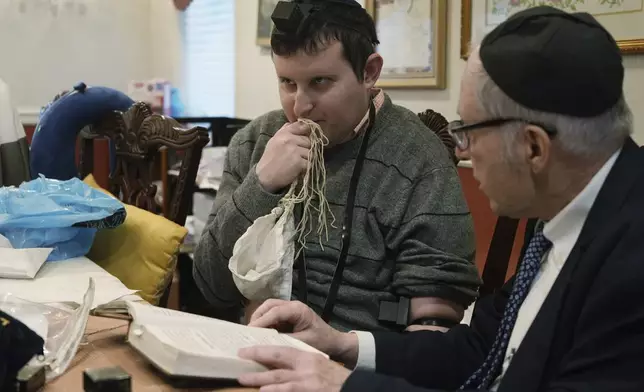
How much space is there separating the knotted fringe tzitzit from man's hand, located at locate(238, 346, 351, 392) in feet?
1.72

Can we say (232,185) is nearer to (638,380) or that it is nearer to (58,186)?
(58,186)

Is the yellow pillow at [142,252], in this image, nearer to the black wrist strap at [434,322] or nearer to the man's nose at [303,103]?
the man's nose at [303,103]

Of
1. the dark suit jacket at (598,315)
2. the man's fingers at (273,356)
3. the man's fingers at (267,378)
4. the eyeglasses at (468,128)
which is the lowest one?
the man's fingers at (267,378)

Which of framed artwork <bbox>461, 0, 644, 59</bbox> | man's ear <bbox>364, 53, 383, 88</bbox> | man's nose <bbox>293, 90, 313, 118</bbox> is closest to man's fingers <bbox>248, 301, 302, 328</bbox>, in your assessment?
man's nose <bbox>293, 90, 313, 118</bbox>

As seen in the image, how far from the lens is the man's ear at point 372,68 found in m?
1.54

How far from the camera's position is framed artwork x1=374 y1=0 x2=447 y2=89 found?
2.58 meters

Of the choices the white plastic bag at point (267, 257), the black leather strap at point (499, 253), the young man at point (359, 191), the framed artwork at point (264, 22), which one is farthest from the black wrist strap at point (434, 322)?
the framed artwork at point (264, 22)

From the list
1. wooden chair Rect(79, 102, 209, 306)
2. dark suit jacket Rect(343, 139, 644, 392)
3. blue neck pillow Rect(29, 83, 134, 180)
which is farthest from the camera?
blue neck pillow Rect(29, 83, 134, 180)

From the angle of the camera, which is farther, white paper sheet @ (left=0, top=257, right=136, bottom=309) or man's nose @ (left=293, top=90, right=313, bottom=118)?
man's nose @ (left=293, top=90, right=313, bottom=118)

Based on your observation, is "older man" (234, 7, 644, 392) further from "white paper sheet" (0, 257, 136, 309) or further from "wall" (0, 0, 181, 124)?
"wall" (0, 0, 181, 124)

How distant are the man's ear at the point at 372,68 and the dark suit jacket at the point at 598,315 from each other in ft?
2.22

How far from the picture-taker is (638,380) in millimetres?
830

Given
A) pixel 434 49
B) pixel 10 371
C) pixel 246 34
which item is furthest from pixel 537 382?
pixel 246 34

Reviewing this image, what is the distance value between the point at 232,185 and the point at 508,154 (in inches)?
31.8
